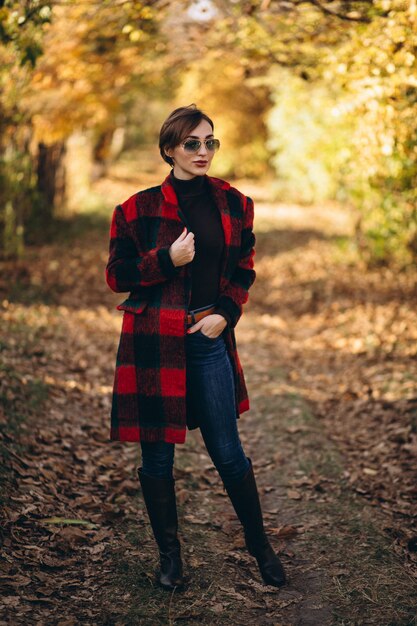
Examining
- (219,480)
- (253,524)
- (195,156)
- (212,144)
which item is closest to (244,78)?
(219,480)

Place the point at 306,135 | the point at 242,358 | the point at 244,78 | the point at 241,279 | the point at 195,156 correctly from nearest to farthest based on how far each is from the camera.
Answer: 1. the point at 195,156
2. the point at 241,279
3. the point at 242,358
4. the point at 244,78
5. the point at 306,135

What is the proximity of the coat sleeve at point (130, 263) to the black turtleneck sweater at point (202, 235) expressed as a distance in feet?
0.49

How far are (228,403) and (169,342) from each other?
0.44 metres

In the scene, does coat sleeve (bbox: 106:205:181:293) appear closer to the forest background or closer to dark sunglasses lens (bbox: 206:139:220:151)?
dark sunglasses lens (bbox: 206:139:220:151)

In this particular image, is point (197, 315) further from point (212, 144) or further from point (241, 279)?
point (212, 144)

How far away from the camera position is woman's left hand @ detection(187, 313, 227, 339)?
3.21 metres

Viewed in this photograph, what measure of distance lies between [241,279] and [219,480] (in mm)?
2117

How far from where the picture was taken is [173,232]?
125 inches

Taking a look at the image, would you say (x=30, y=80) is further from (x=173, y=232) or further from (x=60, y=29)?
(x=173, y=232)

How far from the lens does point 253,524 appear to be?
3.47 meters

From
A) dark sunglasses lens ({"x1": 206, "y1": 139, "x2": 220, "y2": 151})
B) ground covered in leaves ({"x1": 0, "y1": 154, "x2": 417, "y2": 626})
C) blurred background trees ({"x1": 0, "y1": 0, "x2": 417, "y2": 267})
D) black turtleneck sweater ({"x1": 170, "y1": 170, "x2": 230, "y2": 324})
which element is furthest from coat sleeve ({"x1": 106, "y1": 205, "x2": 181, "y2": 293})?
blurred background trees ({"x1": 0, "y1": 0, "x2": 417, "y2": 267})

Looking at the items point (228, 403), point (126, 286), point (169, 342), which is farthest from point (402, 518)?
point (126, 286)

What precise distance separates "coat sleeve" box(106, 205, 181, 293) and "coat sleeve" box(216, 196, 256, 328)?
0.32m

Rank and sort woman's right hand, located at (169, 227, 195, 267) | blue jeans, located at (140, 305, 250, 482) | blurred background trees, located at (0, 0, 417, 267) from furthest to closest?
blurred background trees, located at (0, 0, 417, 267), blue jeans, located at (140, 305, 250, 482), woman's right hand, located at (169, 227, 195, 267)
